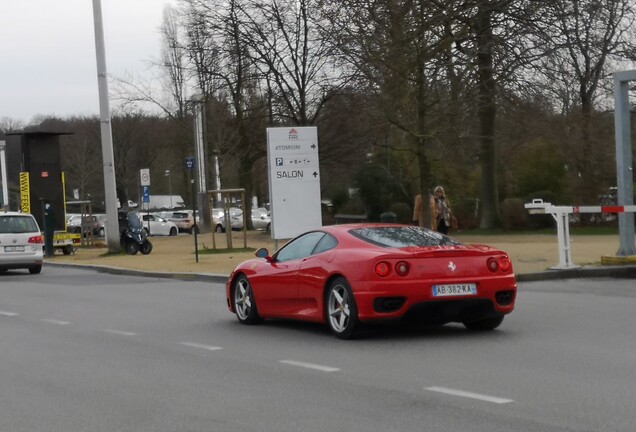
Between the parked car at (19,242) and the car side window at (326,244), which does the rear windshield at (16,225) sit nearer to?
the parked car at (19,242)

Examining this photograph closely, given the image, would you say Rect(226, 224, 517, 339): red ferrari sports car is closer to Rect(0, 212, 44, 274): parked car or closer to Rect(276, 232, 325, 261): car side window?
Rect(276, 232, 325, 261): car side window

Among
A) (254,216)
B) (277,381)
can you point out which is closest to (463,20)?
(277,381)

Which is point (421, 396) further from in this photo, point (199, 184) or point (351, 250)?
point (199, 184)

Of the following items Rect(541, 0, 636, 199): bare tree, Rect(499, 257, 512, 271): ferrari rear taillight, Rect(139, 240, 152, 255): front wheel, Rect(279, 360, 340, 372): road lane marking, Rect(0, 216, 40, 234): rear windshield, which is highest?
Rect(541, 0, 636, 199): bare tree

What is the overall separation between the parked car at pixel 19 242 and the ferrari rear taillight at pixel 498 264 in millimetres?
18288

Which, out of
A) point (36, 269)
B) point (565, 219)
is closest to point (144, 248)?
point (36, 269)

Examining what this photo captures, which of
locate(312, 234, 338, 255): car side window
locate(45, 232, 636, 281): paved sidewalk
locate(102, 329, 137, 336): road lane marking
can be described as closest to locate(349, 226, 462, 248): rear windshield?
locate(312, 234, 338, 255): car side window

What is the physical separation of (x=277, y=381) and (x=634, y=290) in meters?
9.18

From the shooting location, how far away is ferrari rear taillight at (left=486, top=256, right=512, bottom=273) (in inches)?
470

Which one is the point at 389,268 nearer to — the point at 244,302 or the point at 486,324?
the point at 486,324

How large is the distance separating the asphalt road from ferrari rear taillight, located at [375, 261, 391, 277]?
29.3 inches

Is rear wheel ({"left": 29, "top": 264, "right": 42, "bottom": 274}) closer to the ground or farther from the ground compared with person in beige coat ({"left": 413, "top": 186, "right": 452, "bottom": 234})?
closer to the ground

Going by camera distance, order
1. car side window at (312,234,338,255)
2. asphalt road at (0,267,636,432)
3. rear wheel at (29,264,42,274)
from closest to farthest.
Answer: asphalt road at (0,267,636,432)
car side window at (312,234,338,255)
rear wheel at (29,264,42,274)

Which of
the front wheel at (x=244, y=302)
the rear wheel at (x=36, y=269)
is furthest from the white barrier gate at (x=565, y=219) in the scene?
the rear wheel at (x=36, y=269)
